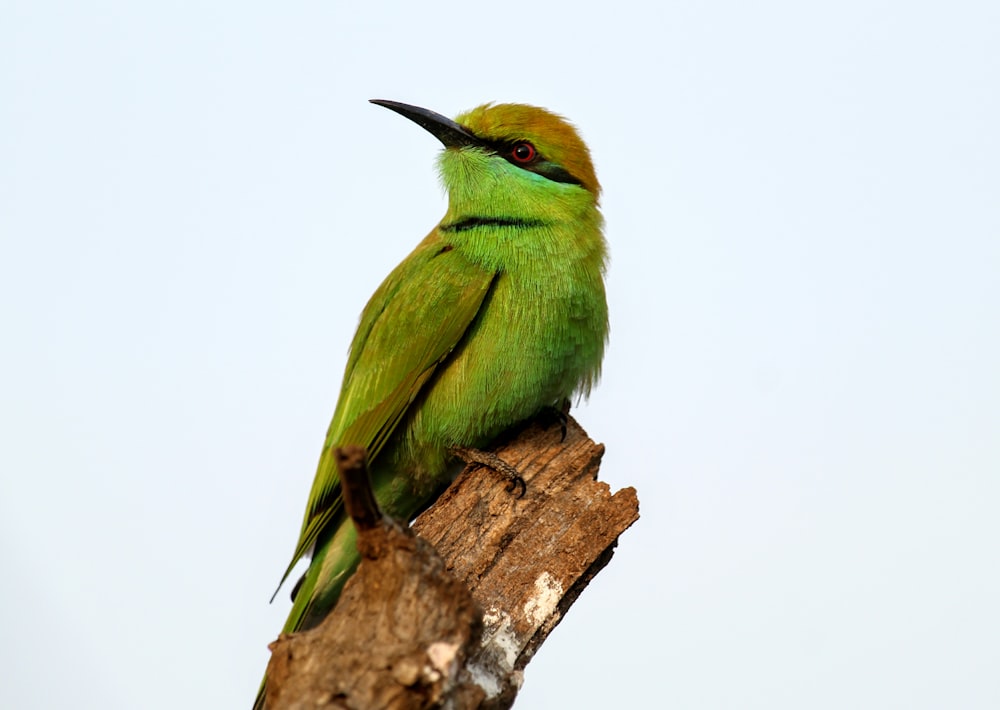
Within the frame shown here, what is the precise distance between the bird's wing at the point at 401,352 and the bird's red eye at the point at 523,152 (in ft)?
1.80

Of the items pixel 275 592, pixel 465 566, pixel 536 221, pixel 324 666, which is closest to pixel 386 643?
pixel 324 666

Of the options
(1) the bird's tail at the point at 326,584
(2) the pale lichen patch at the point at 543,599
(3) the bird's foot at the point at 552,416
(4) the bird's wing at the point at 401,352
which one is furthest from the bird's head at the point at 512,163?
(2) the pale lichen patch at the point at 543,599

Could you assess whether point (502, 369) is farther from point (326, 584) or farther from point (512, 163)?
point (326, 584)

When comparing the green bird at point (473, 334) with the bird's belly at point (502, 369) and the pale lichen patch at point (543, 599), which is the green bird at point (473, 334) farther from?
the pale lichen patch at point (543, 599)

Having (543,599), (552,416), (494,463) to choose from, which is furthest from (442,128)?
(543,599)

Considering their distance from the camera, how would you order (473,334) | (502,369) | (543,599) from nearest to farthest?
(543,599) < (502,369) < (473,334)

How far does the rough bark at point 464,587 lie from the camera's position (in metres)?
2.81

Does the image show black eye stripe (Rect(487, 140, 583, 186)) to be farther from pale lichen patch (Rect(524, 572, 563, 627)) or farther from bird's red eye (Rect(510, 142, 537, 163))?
pale lichen patch (Rect(524, 572, 563, 627))

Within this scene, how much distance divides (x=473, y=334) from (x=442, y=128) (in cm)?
112

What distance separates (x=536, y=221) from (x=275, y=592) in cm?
199

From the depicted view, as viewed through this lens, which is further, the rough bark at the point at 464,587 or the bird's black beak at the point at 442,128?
→ the bird's black beak at the point at 442,128

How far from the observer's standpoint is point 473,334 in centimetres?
482

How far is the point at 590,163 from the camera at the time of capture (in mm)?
5367

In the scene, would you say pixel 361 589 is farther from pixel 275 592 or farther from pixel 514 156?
pixel 514 156
